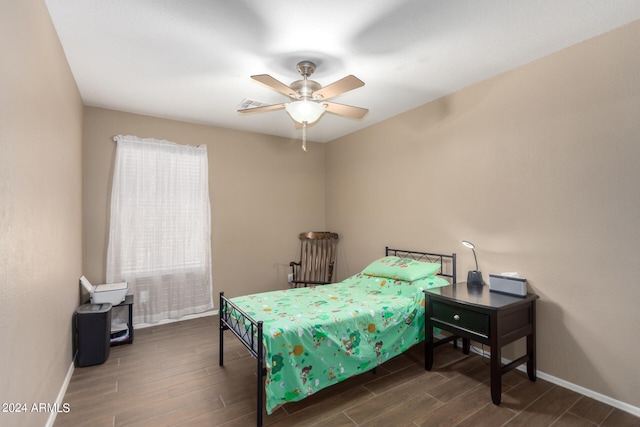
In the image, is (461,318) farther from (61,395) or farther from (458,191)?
(61,395)

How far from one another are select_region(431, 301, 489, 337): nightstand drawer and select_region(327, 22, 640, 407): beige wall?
0.69m

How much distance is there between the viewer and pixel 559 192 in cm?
247

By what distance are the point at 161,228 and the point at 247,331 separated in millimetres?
2236

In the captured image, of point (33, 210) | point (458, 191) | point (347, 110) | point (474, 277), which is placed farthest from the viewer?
point (458, 191)

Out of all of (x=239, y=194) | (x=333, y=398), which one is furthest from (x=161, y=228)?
(x=333, y=398)

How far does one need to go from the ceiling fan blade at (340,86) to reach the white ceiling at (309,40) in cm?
31

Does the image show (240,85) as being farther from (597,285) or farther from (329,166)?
(597,285)

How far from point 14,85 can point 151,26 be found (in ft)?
3.30

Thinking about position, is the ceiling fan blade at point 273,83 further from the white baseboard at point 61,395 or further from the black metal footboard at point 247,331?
the white baseboard at point 61,395

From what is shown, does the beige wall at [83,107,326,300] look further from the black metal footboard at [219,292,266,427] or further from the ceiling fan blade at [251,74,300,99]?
the ceiling fan blade at [251,74,300,99]

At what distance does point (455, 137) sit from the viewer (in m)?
3.24

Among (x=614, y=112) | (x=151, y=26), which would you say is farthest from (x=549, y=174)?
(x=151, y=26)

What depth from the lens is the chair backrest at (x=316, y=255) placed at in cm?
479

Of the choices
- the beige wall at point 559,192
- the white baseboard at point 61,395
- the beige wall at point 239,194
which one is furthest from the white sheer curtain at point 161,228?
the beige wall at point 559,192
